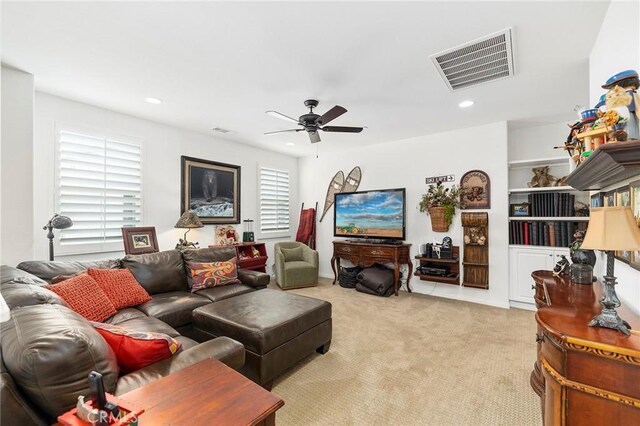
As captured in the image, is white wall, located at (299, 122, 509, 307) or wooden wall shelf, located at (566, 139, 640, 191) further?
white wall, located at (299, 122, 509, 307)

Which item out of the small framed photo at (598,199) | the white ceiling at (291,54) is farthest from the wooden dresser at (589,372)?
the white ceiling at (291,54)

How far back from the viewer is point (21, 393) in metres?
0.89

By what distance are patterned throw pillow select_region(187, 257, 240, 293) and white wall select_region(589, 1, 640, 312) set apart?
3.32 m

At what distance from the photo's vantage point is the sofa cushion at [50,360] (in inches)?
34.4

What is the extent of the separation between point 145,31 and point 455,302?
468 centimetres

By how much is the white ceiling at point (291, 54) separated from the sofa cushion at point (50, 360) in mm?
1870

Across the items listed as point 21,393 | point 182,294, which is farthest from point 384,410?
point 182,294

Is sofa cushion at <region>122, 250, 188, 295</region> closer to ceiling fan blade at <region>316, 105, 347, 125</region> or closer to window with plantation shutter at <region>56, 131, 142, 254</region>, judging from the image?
window with plantation shutter at <region>56, 131, 142, 254</region>

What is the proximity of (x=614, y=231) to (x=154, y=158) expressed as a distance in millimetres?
4548

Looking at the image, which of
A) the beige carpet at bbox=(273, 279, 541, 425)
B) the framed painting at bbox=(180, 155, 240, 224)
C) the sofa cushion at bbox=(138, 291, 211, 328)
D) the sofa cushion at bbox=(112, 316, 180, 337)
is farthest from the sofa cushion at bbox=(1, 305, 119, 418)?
the framed painting at bbox=(180, 155, 240, 224)

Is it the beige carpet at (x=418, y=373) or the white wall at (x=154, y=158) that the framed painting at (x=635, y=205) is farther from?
the white wall at (x=154, y=158)

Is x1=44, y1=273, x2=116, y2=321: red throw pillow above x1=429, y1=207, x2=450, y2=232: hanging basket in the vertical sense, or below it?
below

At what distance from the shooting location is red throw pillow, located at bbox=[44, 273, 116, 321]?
2.06 m

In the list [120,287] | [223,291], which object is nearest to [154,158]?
[120,287]
